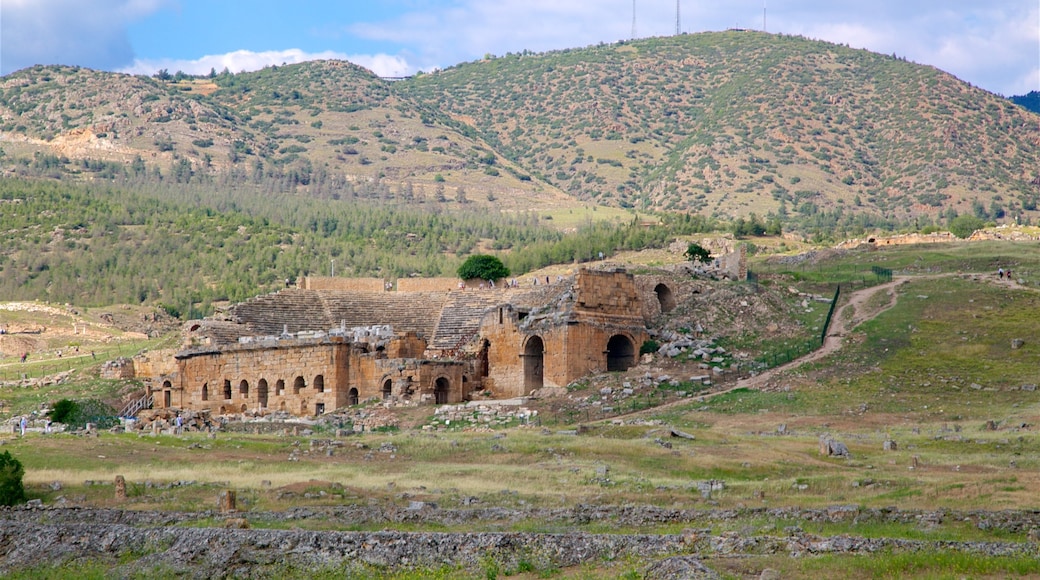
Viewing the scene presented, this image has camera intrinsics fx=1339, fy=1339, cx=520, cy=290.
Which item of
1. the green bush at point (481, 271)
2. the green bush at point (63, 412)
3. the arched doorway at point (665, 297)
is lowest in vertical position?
the green bush at point (63, 412)

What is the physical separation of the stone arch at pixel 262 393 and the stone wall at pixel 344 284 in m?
12.5

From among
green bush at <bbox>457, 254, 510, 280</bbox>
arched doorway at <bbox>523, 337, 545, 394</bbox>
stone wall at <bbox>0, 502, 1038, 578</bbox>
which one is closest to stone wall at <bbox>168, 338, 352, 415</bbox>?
arched doorway at <bbox>523, 337, 545, 394</bbox>

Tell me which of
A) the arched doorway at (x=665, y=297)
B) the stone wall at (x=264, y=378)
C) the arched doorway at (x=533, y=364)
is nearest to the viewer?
the arched doorway at (x=533, y=364)

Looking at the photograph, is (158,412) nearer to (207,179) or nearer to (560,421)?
(560,421)

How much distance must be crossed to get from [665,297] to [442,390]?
34.7ft

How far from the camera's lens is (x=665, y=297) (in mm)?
55375

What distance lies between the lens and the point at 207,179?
13425 centimetres

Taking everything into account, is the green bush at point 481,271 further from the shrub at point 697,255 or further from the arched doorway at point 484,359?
the arched doorway at point 484,359

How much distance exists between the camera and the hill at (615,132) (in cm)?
13275

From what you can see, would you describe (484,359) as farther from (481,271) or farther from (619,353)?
(481,271)

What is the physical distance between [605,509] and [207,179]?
115170mm

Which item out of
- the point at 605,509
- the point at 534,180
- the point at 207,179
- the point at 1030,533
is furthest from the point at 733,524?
the point at 534,180

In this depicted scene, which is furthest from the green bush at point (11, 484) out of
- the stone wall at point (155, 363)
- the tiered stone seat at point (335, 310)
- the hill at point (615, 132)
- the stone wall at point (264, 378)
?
the hill at point (615, 132)

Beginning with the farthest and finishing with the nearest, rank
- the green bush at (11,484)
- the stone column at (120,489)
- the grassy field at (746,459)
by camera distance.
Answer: the stone column at (120,489) < the green bush at (11,484) < the grassy field at (746,459)
